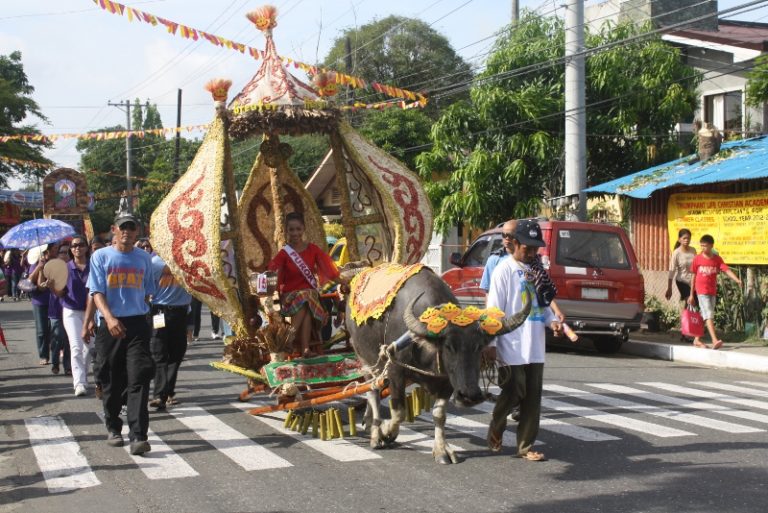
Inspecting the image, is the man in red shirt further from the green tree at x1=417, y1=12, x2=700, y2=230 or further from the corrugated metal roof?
the green tree at x1=417, y1=12, x2=700, y2=230

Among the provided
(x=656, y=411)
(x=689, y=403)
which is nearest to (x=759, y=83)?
(x=689, y=403)

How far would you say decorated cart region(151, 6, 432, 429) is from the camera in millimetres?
8758

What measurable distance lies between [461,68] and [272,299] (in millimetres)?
37054

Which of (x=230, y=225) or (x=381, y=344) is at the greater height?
(x=230, y=225)

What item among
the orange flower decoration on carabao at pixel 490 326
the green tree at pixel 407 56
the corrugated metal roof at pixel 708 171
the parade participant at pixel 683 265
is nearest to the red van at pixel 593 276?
the parade participant at pixel 683 265

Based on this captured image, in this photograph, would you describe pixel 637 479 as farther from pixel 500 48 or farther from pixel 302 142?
pixel 302 142

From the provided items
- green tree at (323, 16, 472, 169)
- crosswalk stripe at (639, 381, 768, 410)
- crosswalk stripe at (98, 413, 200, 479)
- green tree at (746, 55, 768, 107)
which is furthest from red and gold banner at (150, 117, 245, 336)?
green tree at (323, 16, 472, 169)

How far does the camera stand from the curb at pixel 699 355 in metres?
13.3

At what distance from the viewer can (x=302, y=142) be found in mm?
42469

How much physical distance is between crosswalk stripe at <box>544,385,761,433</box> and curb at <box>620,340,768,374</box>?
3.64 m

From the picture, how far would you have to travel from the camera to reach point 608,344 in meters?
15.8

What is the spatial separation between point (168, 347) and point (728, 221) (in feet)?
35.2

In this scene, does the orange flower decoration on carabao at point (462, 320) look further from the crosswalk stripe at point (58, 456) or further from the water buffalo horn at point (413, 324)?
the crosswalk stripe at point (58, 456)

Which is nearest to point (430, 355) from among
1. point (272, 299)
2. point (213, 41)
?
point (272, 299)
